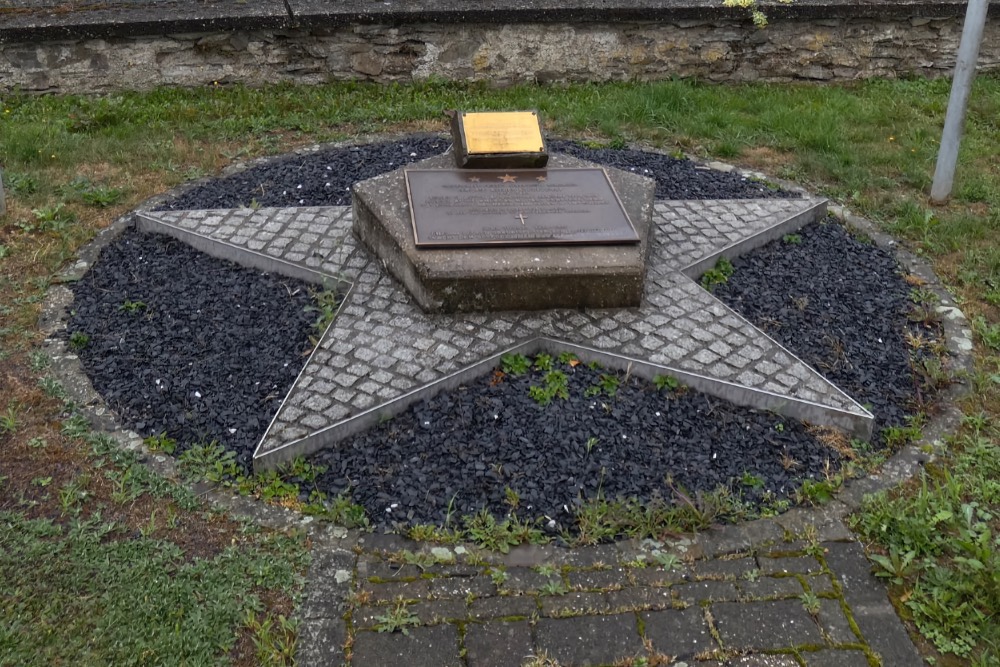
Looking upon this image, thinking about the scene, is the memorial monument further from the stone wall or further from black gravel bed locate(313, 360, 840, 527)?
the stone wall

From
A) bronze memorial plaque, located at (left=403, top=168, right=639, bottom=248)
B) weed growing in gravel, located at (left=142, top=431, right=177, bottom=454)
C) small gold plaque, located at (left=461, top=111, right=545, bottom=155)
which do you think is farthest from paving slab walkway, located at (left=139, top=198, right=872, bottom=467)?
small gold plaque, located at (left=461, top=111, right=545, bottom=155)

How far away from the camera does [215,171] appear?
7.00 m

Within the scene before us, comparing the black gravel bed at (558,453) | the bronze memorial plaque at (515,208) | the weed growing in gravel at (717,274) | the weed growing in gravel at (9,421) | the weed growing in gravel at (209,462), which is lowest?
the black gravel bed at (558,453)

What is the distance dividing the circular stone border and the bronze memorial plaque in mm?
1717

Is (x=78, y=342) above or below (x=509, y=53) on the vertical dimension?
below

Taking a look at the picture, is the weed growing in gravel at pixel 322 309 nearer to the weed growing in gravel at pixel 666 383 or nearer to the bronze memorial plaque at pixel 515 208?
Result: the bronze memorial plaque at pixel 515 208

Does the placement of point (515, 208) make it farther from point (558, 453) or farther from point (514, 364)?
point (558, 453)

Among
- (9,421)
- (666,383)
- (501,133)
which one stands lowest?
(666,383)

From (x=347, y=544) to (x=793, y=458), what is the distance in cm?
211

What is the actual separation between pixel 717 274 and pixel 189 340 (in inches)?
124

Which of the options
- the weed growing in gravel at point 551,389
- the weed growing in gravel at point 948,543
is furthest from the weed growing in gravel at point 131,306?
the weed growing in gravel at point 948,543

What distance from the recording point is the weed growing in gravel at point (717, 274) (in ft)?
18.1

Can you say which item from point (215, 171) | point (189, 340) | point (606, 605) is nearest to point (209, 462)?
point (189, 340)

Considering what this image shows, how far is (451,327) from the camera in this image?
4828mm
